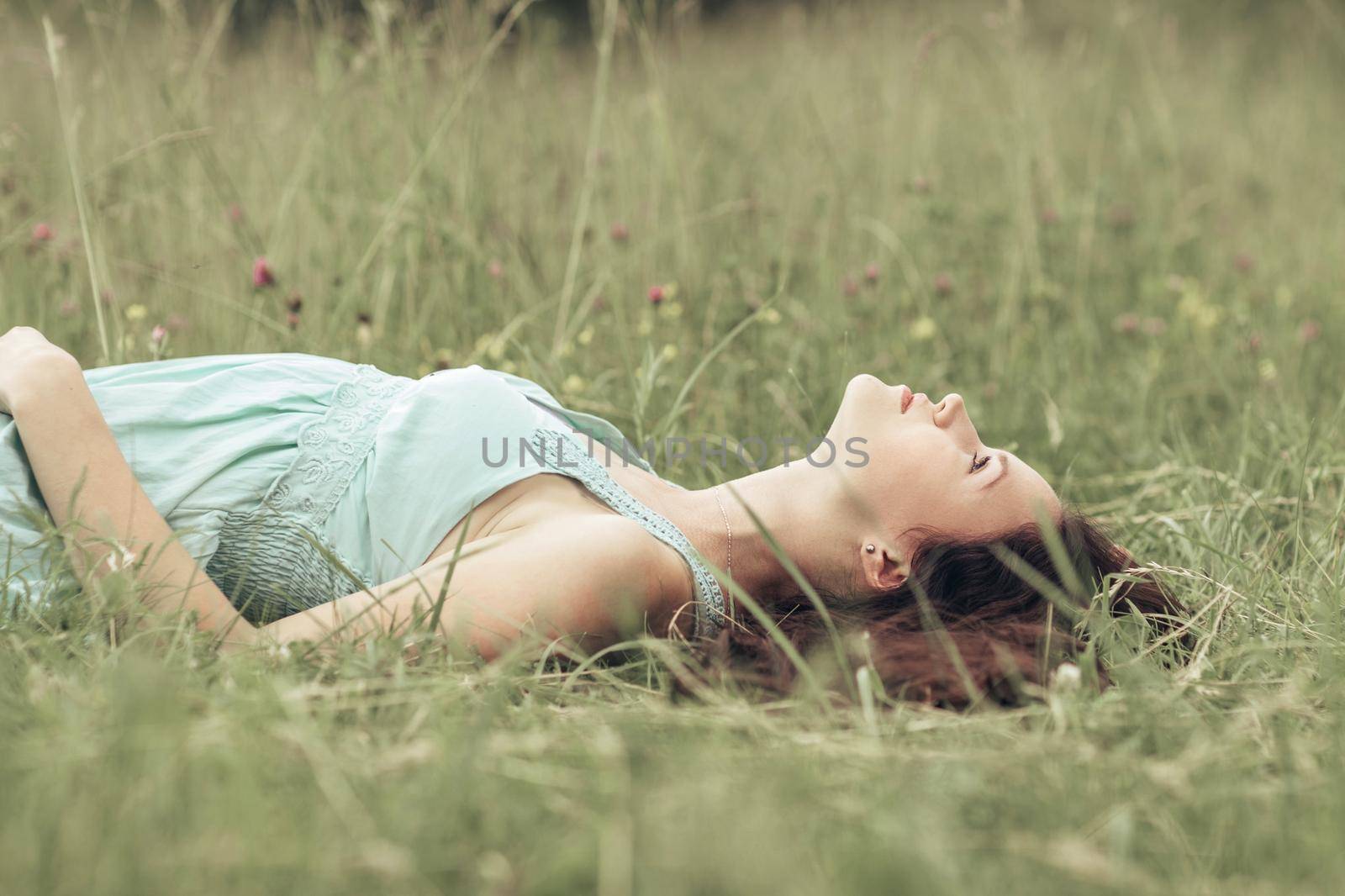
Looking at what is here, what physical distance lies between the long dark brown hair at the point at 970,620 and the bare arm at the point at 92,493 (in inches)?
27.8

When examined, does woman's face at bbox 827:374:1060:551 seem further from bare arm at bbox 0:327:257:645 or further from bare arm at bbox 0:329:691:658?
bare arm at bbox 0:327:257:645

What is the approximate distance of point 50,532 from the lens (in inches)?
60.5

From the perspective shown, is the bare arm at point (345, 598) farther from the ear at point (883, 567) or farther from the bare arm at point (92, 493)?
the ear at point (883, 567)

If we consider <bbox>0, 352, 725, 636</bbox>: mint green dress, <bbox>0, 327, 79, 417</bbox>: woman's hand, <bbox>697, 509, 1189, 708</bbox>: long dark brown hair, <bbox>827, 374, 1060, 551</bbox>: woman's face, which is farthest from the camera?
<bbox>827, 374, 1060, 551</bbox>: woman's face

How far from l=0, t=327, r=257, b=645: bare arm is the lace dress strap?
515mm

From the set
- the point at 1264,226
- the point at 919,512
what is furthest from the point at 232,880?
the point at 1264,226

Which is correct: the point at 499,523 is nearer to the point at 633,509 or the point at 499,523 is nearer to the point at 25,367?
the point at 633,509

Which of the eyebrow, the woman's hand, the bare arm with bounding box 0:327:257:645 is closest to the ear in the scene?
A: the eyebrow

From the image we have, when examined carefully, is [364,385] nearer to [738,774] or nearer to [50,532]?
[50,532]

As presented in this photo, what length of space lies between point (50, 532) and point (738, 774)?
990mm

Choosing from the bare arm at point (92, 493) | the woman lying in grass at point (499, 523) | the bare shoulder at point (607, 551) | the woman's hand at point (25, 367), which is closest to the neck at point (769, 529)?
the woman lying in grass at point (499, 523)

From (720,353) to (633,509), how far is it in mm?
1121

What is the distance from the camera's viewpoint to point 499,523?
1719 mm

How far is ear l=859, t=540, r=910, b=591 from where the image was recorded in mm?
1883
